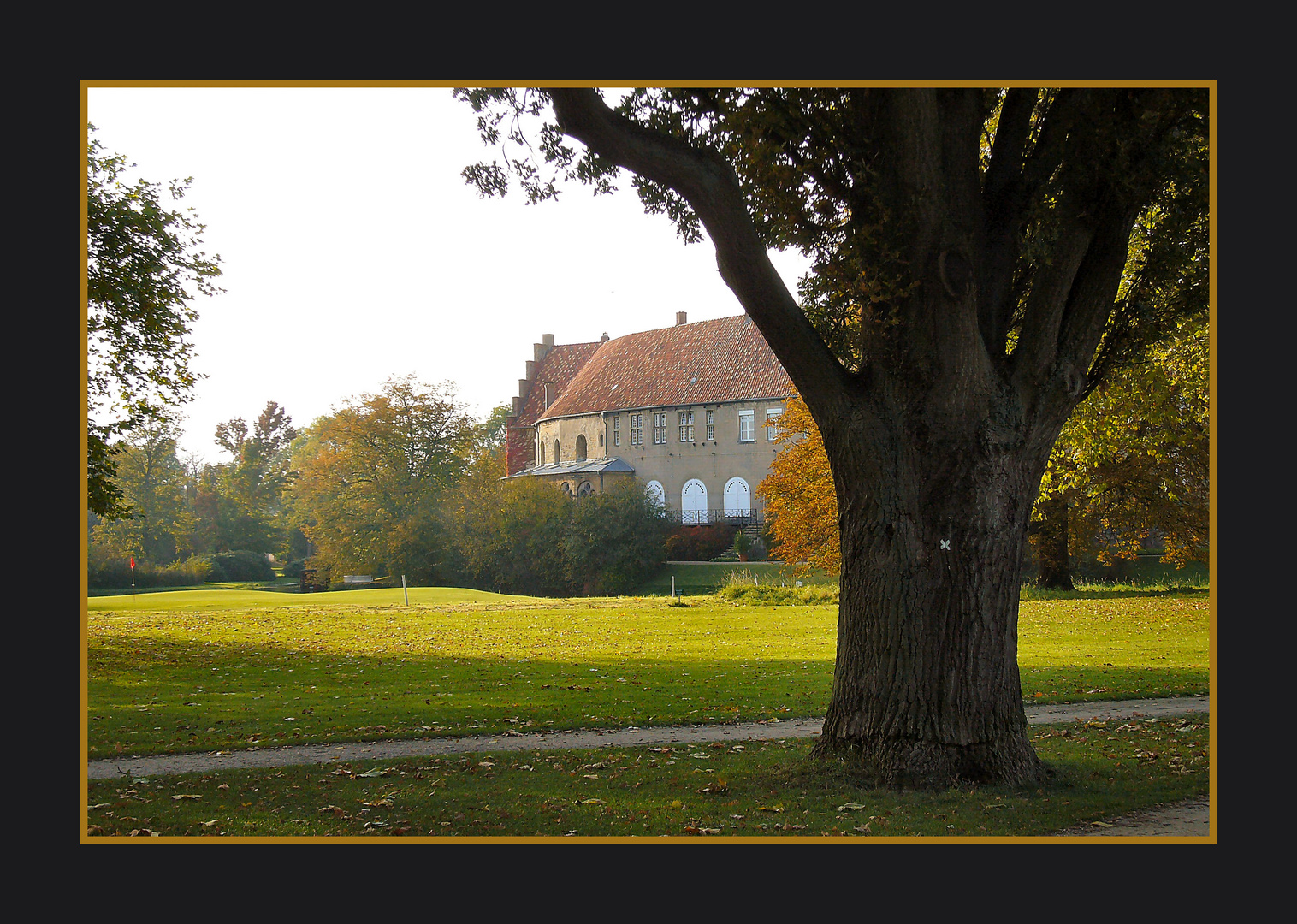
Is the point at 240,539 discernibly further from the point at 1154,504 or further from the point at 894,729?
the point at 894,729

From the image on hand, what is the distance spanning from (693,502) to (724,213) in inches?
1728

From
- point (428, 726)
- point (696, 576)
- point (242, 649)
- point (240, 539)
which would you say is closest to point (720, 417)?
point (696, 576)

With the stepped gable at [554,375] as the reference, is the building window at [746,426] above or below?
below

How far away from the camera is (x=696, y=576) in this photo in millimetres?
40438

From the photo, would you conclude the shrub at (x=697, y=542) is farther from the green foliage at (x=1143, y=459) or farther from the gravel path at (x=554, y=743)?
the gravel path at (x=554, y=743)

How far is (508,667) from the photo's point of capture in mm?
14180

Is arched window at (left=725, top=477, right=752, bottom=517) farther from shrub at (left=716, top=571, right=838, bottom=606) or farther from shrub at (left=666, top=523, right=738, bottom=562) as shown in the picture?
shrub at (left=716, top=571, right=838, bottom=606)

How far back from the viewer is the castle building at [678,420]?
1909 inches

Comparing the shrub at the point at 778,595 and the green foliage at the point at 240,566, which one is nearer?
the shrub at the point at 778,595

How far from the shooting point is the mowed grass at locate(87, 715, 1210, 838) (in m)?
5.79

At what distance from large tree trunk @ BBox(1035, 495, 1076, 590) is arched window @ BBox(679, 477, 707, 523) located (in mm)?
23206

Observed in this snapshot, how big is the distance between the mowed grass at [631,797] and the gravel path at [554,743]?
30 cm

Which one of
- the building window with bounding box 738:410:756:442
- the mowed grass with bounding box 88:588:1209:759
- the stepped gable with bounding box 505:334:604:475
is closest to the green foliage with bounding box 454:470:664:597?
the building window with bounding box 738:410:756:442

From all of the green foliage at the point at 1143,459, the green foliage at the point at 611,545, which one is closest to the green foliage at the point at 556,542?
the green foliage at the point at 611,545
